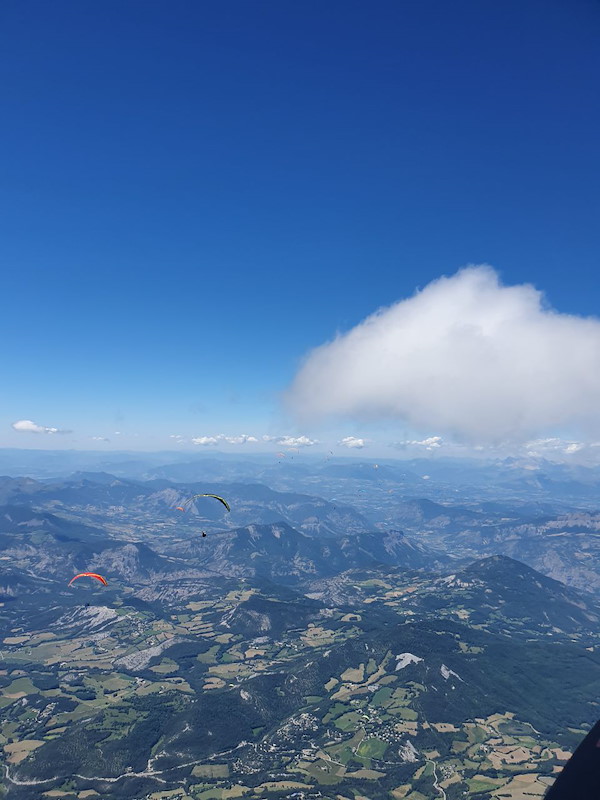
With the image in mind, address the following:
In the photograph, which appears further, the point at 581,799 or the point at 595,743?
the point at 595,743
